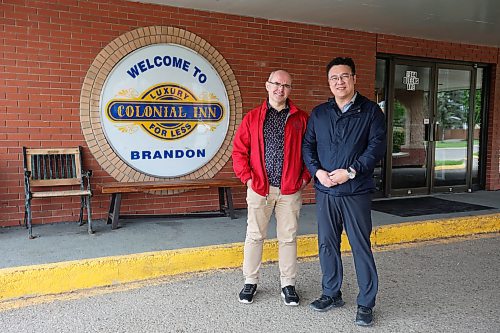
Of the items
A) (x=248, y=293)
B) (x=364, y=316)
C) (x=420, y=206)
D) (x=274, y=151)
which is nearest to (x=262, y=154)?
(x=274, y=151)

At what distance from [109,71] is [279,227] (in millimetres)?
3395

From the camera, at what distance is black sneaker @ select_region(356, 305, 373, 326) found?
132 inches

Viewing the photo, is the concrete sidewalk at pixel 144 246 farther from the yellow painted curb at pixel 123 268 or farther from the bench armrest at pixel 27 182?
the bench armrest at pixel 27 182

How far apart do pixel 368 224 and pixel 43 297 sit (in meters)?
2.73

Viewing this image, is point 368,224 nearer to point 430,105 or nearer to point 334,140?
point 334,140

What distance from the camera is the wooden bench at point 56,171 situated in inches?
219

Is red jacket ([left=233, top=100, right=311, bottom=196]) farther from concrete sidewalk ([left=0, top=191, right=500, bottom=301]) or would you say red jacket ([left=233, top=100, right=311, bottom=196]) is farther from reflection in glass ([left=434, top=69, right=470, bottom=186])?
reflection in glass ([left=434, top=69, right=470, bottom=186])

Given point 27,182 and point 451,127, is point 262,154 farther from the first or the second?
point 451,127

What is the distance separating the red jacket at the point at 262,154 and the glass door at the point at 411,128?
4992 mm

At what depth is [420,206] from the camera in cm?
738

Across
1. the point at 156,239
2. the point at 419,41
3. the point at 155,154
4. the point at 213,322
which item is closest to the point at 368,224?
the point at 213,322

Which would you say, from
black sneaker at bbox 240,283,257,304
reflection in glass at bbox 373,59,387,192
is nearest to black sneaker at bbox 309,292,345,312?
black sneaker at bbox 240,283,257,304

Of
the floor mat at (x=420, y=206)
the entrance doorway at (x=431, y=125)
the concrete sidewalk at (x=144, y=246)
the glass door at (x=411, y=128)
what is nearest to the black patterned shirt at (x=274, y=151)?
the concrete sidewalk at (x=144, y=246)

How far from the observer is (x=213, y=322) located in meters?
3.41
